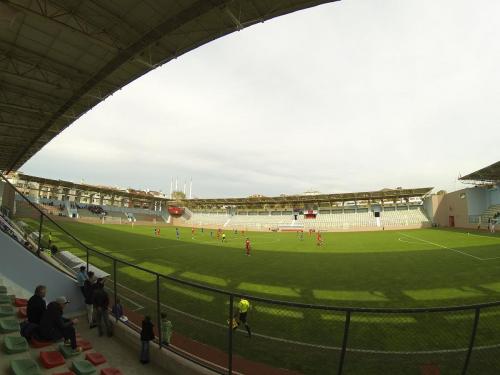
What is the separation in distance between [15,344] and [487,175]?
5652cm

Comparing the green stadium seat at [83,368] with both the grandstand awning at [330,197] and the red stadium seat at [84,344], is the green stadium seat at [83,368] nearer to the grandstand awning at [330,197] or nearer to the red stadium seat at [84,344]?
the red stadium seat at [84,344]

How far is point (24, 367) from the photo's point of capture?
4.60 metres

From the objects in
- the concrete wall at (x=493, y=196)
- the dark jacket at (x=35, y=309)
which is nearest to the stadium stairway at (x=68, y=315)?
the dark jacket at (x=35, y=309)

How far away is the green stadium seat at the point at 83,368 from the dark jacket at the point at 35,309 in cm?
139

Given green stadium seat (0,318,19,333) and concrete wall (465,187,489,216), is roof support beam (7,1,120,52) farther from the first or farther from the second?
concrete wall (465,187,489,216)

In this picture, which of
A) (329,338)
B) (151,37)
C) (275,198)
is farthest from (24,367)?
(275,198)

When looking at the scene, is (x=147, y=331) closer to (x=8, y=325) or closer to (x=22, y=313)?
(x=8, y=325)

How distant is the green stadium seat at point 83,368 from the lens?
4945mm

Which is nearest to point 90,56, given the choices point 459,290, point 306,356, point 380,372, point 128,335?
point 128,335

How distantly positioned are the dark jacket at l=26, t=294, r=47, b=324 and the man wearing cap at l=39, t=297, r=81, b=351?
0.70ft

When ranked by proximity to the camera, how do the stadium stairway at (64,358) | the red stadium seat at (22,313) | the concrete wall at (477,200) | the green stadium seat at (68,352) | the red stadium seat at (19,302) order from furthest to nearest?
the concrete wall at (477,200)
the red stadium seat at (19,302)
the red stadium seat at (22,313)
the green stadium seat at (68,352)
the stadium stairway at (64,358)

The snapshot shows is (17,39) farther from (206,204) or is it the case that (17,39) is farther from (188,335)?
(206,204)

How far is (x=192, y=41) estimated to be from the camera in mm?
12031

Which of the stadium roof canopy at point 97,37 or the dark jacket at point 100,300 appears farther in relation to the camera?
the stadium roof canopy at point 97,37
